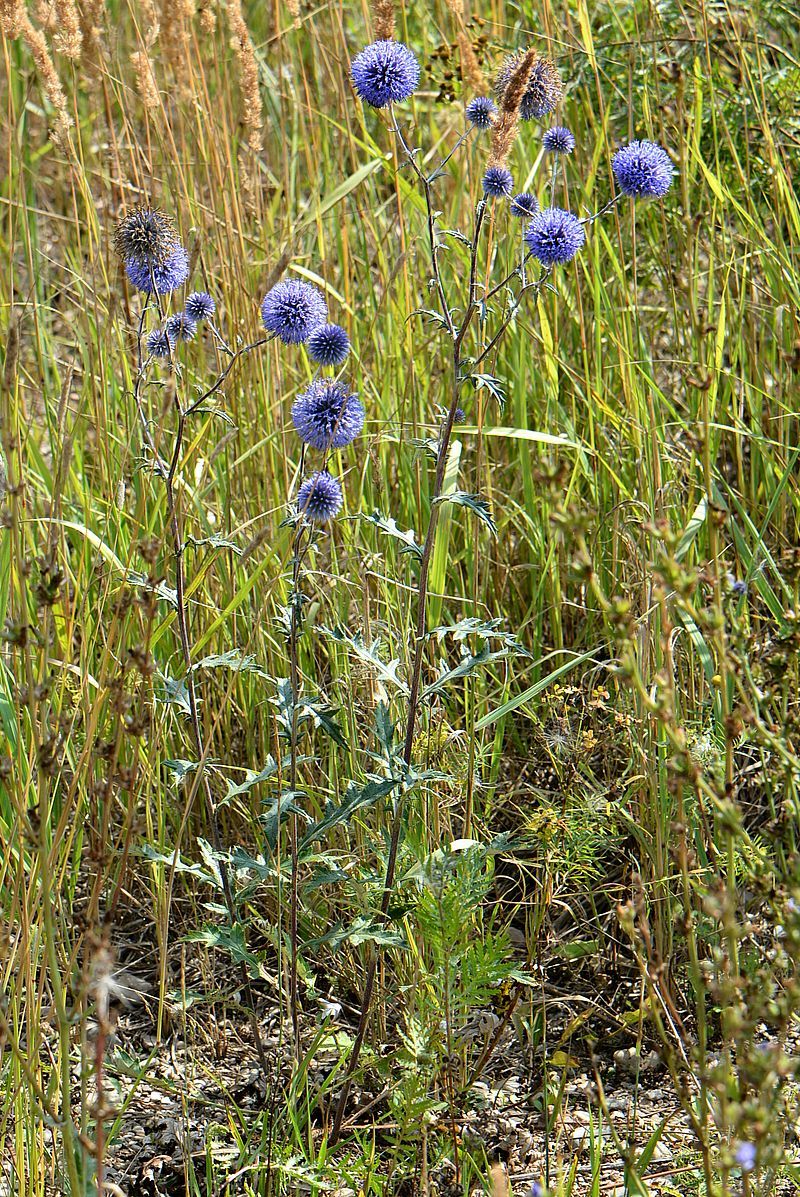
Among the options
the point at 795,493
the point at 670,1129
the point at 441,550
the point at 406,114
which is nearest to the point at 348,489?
the point at 441,550

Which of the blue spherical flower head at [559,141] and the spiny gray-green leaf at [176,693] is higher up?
the blue spherical flower head at [559,141]

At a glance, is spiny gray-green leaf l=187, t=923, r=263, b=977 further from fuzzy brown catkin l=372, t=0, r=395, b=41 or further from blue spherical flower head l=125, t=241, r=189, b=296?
fuzzy brown catkin l=372, t=0, r=395, b=41

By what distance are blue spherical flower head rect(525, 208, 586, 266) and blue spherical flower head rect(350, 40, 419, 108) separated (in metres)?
0.33

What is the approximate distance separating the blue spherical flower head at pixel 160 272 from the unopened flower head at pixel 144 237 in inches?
0.6

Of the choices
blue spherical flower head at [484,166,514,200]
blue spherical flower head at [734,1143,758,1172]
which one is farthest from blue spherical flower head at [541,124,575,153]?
blue spherical flower head at [734,1143,758,1172]

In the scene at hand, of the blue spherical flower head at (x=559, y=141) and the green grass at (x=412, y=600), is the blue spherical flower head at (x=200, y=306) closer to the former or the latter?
the green grass at (x=412, y=600)

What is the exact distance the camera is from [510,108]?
190cm

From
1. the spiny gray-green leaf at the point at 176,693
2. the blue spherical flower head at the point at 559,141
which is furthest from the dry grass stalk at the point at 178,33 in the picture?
the spiny gray-green leaf at the point at 176,693

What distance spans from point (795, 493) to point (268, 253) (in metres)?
1.55

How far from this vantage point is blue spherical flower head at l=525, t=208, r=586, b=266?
210 centimetres

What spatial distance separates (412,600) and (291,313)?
33.2 inches

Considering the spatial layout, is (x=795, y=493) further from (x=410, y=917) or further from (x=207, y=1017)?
(x=207, y=1017)

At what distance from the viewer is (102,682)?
187 centimetres

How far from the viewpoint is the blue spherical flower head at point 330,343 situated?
2.16 metres
